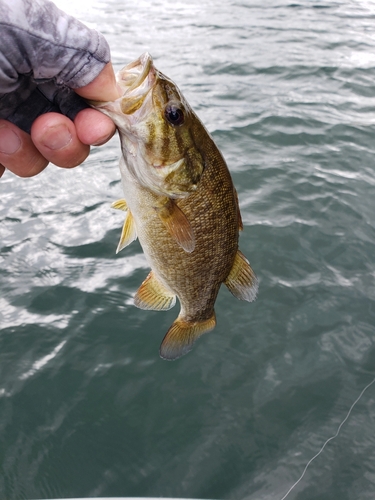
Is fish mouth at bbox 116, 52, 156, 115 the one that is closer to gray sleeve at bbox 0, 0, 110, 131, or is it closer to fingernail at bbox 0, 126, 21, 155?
gray sleeve at bbox 0, 0, 110, 131

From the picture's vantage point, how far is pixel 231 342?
12.5ft

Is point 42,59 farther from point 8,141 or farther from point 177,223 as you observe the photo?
point 177,223

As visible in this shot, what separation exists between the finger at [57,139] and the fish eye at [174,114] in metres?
0.35

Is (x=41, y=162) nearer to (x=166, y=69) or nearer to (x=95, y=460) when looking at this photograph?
(x=95, y=460)

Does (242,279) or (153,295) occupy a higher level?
(242,279)

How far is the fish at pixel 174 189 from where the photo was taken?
6.36 feet

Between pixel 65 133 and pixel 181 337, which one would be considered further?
pixel 181 337

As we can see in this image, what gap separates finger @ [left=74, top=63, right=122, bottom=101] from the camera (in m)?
1.73

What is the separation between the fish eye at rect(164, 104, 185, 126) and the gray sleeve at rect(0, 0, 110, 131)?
34 cm

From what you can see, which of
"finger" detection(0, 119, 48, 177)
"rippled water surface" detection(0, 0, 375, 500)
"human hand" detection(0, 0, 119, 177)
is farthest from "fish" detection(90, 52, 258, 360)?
"rippled water surface" detection(0, 0, 375, 500)

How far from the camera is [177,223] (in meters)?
2.08

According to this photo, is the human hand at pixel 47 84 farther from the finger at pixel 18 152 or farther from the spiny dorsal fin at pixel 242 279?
the spiny dorsal fin at pixel 242 279

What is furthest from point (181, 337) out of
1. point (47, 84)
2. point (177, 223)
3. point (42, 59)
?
point (42, 59)

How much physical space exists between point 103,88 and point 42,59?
260mm
